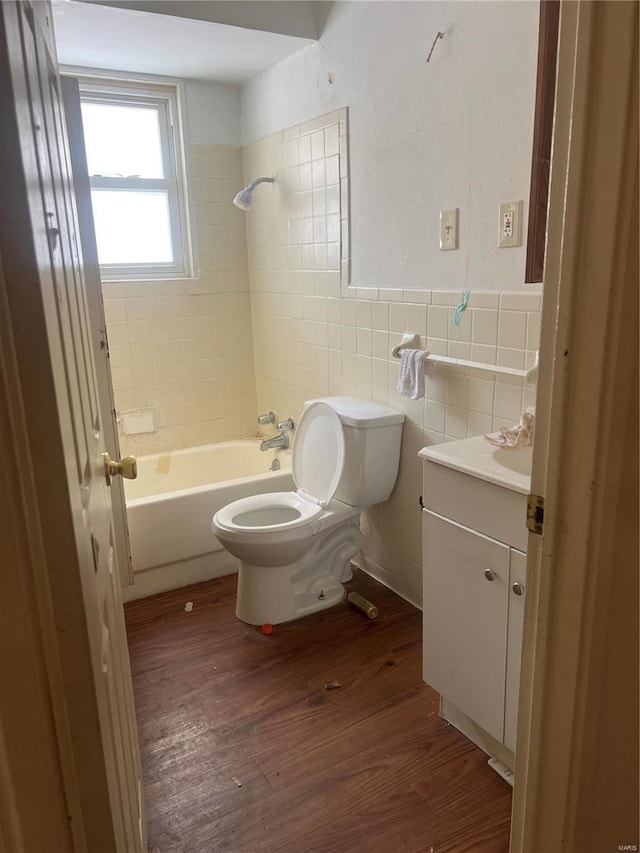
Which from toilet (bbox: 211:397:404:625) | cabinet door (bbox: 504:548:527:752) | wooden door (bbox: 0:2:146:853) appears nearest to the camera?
wooden door (bbox: 0:2:146:853)

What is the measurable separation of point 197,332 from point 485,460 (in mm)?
2112

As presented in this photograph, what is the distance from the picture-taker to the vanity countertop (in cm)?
150

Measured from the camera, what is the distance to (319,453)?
2.53 metres

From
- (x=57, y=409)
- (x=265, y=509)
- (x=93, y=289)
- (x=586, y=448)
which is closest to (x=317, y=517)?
(x=265, y=509)

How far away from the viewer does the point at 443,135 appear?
6.53 ft

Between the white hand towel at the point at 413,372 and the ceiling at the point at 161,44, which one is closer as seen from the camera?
the white hand towel at the point at 413,372

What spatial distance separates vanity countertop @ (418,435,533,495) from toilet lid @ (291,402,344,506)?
0.72m

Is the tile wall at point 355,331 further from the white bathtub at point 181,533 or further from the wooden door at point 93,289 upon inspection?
the wooden door at point 93,289

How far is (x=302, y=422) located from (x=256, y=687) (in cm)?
106

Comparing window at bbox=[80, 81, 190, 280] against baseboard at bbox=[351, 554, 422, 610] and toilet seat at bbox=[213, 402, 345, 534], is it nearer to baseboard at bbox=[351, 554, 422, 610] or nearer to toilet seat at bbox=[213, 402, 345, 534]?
toilet seat at bbox=[213, 402, 345, 534]

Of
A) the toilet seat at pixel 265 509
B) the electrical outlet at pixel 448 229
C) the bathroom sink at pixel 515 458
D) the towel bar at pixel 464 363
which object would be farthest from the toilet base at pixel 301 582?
the electrical outlet at pixel 448 229

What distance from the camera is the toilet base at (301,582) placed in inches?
91.7

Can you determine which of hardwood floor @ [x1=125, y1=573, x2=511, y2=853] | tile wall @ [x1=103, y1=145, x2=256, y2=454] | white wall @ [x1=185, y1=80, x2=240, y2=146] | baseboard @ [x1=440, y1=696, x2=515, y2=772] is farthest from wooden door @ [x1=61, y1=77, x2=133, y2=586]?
white wall @ [x1=185, y1=80, x2=240, y2=146]

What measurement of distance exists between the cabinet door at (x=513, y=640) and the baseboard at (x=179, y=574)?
153 centimetres
